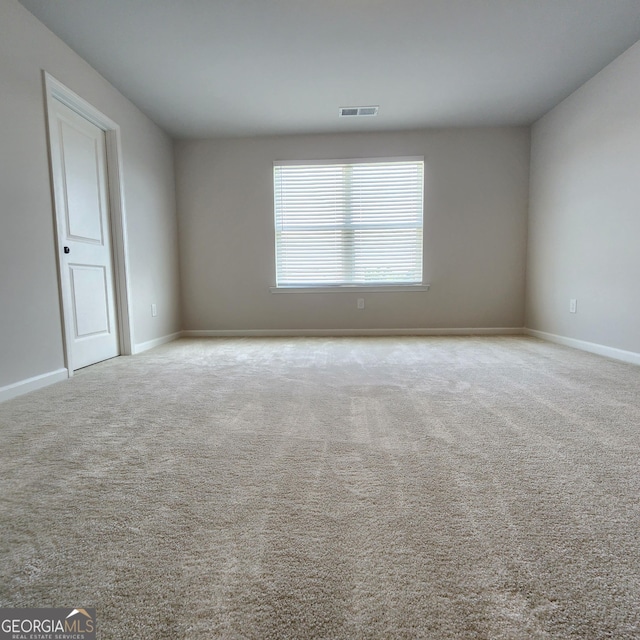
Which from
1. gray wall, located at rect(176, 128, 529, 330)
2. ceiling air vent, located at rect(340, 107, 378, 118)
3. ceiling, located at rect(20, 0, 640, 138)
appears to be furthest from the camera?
gray wall, located at rect(176, 128, 529, 330)

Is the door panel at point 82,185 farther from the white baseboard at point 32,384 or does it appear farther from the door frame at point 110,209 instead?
the white baseboard at point 32,384

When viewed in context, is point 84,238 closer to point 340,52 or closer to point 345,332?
point 340,52

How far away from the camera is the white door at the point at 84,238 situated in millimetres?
2521

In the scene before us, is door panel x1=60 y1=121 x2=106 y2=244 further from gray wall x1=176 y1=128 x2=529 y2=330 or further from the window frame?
the window frame

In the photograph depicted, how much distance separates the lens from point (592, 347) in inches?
122

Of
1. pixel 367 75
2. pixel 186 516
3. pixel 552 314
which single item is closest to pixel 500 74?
pixel 367 75

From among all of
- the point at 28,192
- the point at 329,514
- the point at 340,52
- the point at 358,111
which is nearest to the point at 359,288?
the point at 358,111

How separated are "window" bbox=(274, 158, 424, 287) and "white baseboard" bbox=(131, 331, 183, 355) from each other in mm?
1421

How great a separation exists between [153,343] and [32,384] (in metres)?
1.57

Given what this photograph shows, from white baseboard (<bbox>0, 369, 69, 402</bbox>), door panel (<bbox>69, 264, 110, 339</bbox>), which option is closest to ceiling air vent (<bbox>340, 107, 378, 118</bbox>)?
door panel (<bbox>69, 264, 110, 339</bbox>)

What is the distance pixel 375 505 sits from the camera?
93 centimetres

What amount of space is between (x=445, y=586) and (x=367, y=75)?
11.4 ft

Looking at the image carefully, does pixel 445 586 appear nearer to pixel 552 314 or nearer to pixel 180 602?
pixel 180 602

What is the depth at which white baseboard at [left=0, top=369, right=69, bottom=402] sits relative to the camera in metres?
1.97
